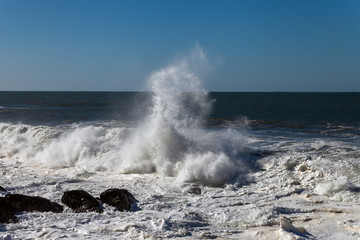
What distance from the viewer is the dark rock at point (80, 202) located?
620cm

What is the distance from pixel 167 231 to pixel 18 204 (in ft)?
8.98

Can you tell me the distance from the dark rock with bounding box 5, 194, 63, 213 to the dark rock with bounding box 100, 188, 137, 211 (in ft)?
2.64

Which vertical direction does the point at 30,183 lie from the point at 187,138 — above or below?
below

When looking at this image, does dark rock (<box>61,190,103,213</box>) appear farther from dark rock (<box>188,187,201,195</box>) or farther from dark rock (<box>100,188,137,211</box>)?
dark rock (<box>188,187,201,195</box>)

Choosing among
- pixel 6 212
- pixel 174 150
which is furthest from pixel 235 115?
pixel 6 212

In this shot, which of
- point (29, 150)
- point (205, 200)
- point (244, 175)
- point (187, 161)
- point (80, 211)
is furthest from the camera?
point (29, 150)

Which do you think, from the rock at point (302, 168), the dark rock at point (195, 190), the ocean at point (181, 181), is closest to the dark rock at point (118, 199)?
the ocean at point (181, 181)

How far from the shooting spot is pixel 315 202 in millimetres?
6691

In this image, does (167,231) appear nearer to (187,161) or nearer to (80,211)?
(80,211)

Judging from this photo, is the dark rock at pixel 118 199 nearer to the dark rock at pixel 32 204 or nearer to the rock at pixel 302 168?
the dark rock at pixel 32 204

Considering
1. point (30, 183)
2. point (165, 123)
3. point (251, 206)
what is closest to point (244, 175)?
point (251, 206)

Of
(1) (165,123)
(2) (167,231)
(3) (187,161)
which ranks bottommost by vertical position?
(2) (167,231)

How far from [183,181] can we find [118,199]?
7.87 ft

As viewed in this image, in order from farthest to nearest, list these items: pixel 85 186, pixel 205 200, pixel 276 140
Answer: pixel 276 140 < pixel 85 186 < pixel 205 200
